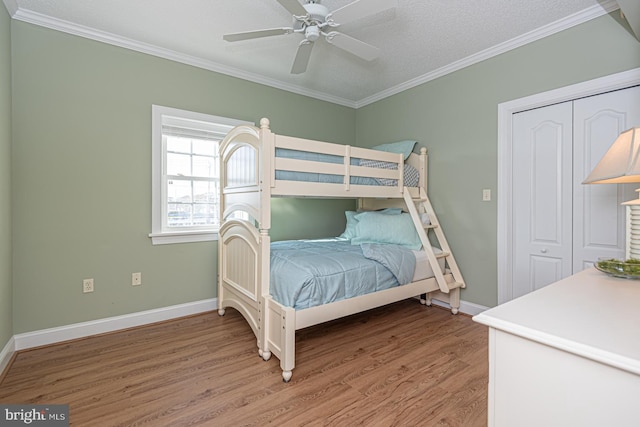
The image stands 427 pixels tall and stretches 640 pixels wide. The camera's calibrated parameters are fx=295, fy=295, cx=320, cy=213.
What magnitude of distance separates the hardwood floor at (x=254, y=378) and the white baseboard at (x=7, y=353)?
0.05m

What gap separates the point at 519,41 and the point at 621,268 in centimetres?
218

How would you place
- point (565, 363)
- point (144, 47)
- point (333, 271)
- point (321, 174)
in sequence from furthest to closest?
1. point (144, 47)
2. point (321, 174)
3. point (333, 271)
4. point (565, 363)

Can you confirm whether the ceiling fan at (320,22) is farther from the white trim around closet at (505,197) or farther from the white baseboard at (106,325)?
the white baseboard at (106,325)

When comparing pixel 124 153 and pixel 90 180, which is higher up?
pixel 124 153

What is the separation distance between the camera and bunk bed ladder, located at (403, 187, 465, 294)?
276 centimetres

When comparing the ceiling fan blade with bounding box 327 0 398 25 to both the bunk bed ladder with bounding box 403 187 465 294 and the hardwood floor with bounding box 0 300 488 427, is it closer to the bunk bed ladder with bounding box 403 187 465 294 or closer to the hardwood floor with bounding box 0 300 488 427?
the bunk bed ladder with bounding box 403 187 465 294

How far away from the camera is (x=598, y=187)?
7.22 ft

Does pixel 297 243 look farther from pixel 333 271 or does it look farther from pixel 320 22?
pixel 320 22

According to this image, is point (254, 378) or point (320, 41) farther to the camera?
point (320, 41)

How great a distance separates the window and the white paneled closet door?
111 inches

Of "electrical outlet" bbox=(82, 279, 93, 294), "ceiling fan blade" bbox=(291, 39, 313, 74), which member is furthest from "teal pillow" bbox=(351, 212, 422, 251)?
"electrical outlet" bbox=(82, 279, 93, 294)

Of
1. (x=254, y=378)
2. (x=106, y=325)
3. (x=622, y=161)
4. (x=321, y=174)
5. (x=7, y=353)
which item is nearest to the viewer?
(x=622, y=161)

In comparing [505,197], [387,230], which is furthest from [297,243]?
[505,197]

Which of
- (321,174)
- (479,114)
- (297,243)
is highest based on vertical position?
(479,114)
